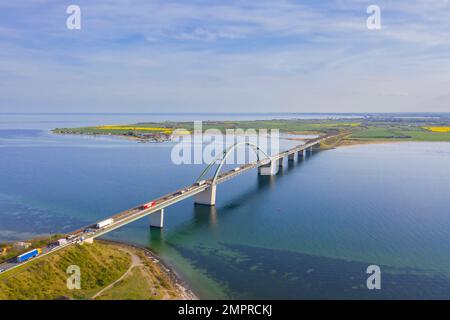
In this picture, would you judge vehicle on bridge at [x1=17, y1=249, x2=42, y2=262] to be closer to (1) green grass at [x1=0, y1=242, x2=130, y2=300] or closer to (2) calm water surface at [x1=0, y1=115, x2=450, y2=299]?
(1) green grass at [x1=0, y1=242, x2=130, y2=300]

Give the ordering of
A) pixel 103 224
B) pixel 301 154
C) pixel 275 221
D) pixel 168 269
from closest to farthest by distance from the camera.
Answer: pixel 168 269 → pixel 103 224 → pixel 275 221 → pixel 301 154

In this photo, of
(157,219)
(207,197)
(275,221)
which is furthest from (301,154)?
(157,219)

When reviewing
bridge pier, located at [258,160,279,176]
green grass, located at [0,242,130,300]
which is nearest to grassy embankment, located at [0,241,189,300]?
green grass, located at [0,242,130,300]

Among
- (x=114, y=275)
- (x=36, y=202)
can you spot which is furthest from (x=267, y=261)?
(x=36, y=202)

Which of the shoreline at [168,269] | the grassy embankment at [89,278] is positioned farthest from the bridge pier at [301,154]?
the grassy embankment at [89,278]

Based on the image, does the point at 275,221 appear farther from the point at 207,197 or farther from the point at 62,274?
the point at 62,274

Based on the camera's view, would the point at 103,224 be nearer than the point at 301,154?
Yes

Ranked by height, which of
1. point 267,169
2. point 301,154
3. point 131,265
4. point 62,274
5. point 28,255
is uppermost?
point 301,154

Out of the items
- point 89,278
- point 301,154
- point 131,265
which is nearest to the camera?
point 89,278
